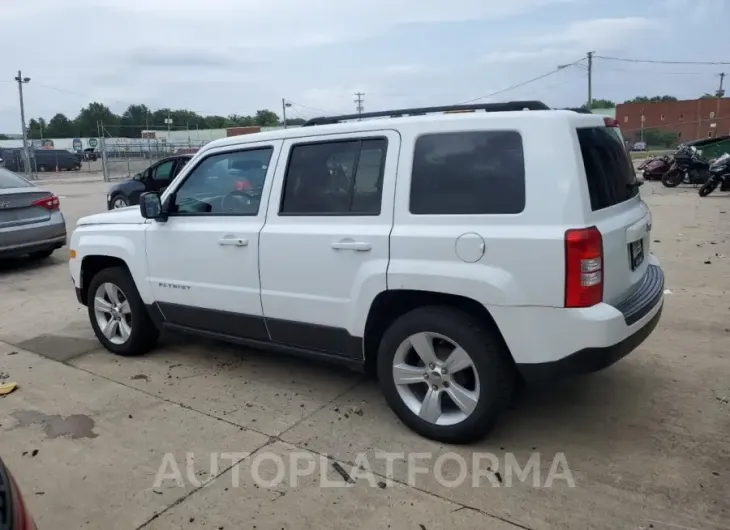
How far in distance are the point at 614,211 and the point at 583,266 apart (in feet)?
1.90

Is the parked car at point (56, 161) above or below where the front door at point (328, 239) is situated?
above

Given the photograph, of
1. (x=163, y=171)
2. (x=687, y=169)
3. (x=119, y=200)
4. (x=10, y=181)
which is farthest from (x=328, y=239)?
(x=687, y=169)

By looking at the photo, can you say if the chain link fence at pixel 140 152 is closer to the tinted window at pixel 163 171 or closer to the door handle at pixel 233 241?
the tinted window at pixel 163 171

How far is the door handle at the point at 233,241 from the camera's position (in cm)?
424

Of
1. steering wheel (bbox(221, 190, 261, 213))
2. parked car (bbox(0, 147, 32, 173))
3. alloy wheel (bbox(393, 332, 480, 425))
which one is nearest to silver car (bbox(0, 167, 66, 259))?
steering wheel (bbox(221, 190, 261, 213))

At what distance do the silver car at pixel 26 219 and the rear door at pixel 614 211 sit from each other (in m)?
8.23

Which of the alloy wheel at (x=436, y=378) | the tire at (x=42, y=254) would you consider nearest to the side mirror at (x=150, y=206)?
the alloy wheel at (x=436, y=378)

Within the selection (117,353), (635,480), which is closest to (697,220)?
(635,480)

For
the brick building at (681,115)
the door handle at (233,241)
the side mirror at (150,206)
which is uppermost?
the brick building at (681,115)

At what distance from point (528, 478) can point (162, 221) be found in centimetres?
327

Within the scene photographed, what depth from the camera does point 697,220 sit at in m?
11.8

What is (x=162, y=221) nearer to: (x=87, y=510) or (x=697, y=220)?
(x=87, y=510)

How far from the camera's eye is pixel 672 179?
1919 cm

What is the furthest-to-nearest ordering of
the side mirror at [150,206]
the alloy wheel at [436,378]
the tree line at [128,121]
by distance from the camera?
the tree line at [128,121]
the side mirror at [150,206]
the alloy wheel at [436,378]
